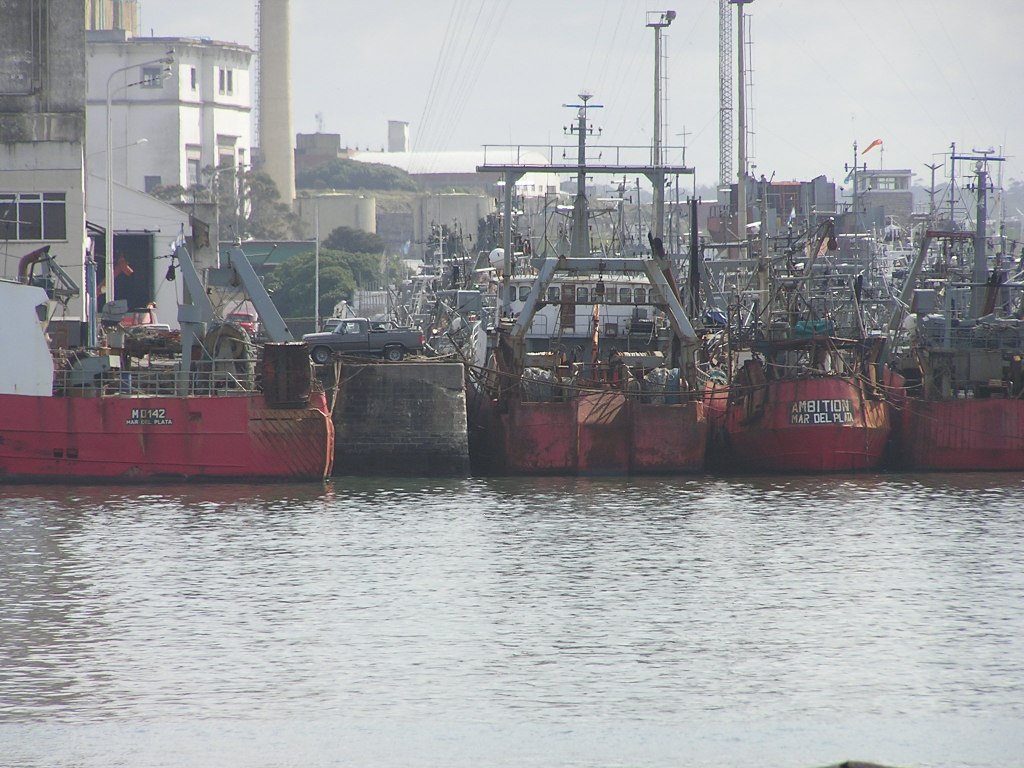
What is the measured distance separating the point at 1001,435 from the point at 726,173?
38177mm

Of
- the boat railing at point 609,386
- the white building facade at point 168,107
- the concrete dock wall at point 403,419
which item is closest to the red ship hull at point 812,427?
the boat railing at point 609,386

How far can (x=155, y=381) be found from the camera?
1324 inches

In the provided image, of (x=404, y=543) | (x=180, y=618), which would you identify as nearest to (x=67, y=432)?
(x=404, y=543)

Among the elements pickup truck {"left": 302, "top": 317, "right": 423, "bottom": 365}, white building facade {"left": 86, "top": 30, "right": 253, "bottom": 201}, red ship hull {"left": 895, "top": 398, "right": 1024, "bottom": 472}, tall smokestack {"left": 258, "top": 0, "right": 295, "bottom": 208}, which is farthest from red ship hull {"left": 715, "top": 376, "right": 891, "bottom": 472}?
tall smokestack {"left": 258, "top": 0, "right": 295, "bottom": 208}

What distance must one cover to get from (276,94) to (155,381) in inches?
4928

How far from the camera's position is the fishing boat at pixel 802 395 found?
3394 cm

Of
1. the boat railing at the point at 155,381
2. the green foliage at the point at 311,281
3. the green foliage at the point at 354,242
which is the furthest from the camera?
the green foliage at the point at 354,242

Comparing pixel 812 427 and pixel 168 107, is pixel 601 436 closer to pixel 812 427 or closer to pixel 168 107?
pixel 812 427

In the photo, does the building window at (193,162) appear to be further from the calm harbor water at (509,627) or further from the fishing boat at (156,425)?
the calm harbor water at (509,627)

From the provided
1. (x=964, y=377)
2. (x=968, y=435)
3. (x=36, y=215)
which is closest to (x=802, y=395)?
(x=968, y=435)

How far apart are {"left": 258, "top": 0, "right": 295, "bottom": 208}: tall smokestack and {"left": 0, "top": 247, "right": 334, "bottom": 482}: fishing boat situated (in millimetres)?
122350

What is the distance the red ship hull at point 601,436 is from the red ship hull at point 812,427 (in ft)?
4.75

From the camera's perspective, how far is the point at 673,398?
34.8m

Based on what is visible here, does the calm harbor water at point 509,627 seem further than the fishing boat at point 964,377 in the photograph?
No
